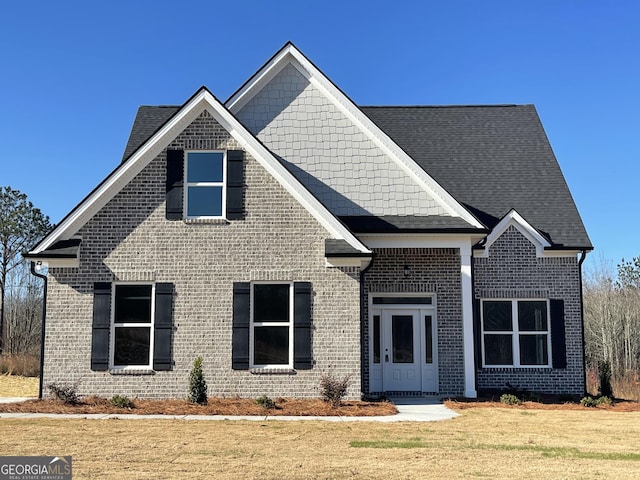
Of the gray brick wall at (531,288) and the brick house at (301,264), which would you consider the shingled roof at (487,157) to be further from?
the gray brick wall at (531,288)

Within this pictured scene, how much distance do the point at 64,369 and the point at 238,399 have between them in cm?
385

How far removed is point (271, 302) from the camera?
14.7 metres

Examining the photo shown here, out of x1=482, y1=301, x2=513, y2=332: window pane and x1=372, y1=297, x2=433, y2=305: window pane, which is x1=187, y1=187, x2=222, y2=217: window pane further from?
x1=482, y1=301, x2=513, y2=332: window pane

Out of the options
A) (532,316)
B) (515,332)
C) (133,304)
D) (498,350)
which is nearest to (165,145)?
(133,304)

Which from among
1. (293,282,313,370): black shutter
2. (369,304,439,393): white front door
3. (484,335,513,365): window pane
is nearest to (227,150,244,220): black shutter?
(293,282,313,370): black shutter

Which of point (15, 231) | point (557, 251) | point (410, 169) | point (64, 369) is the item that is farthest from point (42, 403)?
point (15, 231)

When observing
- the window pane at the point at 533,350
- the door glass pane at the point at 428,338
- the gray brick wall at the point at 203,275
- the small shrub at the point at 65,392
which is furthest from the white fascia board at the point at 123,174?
the window pane at the point at 533,350

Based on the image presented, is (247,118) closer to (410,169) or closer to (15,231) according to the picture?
(410,169)

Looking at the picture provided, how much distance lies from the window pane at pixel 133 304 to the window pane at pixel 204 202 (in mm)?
1995

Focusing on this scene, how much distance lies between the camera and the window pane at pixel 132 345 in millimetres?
14508

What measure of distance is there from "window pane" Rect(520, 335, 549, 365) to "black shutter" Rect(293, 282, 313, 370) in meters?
6.33

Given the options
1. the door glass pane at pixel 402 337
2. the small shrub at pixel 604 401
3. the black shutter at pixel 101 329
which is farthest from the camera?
the door glass pane at pixel 402 337

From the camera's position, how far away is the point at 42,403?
13562 mm

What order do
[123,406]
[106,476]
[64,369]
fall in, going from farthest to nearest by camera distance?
[64,369], [123,406], [106,476]
